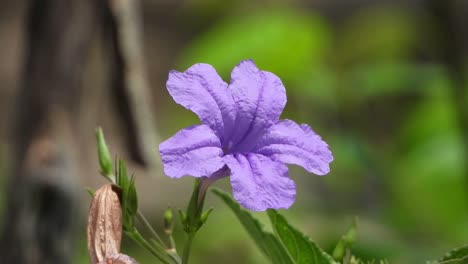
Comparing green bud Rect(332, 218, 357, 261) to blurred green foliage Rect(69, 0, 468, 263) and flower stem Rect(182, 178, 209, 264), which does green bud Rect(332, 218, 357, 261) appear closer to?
flower stem Rect(182, 178, 209, 264)

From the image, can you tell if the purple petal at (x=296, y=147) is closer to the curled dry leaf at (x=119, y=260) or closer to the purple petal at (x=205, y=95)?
the purple petal at (x=205, y=95)

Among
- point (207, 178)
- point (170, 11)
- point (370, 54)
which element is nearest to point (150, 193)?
point (370, 54)

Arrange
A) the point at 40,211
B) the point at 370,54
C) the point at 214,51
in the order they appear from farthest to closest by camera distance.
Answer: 1. the point at 370,54
2. the point at 214,51
3. the point at 40,211

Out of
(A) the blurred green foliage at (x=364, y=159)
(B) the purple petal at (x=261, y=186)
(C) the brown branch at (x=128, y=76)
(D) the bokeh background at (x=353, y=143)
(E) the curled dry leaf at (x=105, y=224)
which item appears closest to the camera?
(B) the purple petal at (x=261, y=186)

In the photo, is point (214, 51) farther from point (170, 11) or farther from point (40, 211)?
point (170, 11)

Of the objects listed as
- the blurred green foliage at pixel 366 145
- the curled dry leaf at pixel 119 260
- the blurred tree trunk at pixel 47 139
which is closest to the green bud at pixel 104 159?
the curled dry leaf at pixel 119 260

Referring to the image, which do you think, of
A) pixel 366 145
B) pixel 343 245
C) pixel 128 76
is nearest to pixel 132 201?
pixel 343 245
